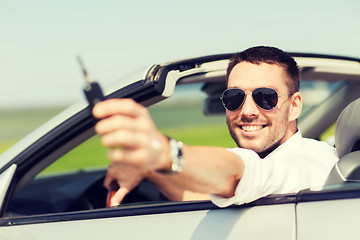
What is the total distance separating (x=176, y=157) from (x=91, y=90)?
0.95 feet

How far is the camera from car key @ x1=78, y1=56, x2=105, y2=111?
1068mm

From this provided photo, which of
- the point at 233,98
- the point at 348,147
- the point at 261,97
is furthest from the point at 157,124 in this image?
the point at 348,147

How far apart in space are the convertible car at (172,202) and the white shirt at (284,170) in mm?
67

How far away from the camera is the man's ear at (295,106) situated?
2.35 meters

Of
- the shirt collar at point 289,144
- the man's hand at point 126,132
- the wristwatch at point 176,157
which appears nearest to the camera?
the man's hand at point 126,132

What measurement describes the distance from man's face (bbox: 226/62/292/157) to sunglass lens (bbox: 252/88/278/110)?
0.02 metres

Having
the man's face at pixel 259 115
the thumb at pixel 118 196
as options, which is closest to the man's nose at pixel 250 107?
the man's face at pixel 259 115

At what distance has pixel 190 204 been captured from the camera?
6.13 ft

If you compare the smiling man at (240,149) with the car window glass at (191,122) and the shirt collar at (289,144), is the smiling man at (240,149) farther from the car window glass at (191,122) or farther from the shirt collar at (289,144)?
the car window glass at (191,122)

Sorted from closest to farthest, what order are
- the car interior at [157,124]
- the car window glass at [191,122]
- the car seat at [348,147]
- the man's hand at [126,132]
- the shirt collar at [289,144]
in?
1. the man's hand at [126,132]
2. the car seat at [348,147]
3. the shirt collar at [289,144]
4. the car interior at [157,124]
5. the car window glass at [191,122]

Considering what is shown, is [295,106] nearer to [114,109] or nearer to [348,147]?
[348,147]

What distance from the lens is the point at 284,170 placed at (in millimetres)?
1813

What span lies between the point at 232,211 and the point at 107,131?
0.91m

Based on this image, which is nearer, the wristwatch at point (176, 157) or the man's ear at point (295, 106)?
the wristwatch at point (176, 157)
